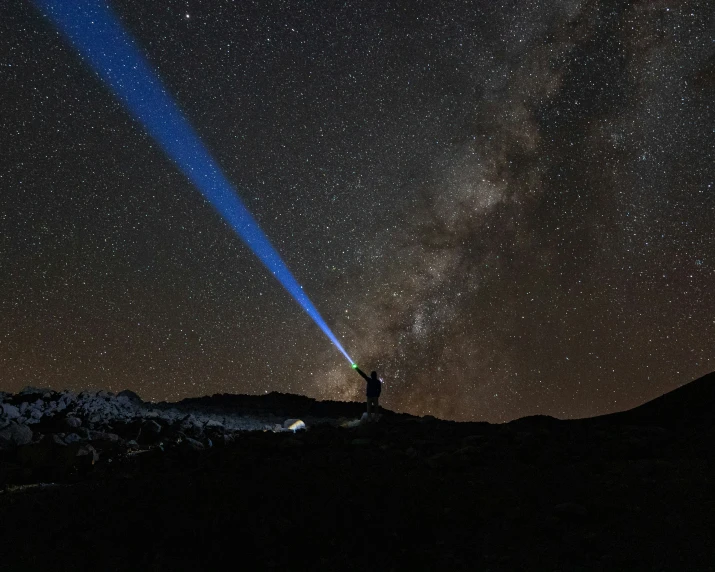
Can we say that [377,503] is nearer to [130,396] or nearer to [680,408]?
[680,408]

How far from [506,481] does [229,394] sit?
57.2ft

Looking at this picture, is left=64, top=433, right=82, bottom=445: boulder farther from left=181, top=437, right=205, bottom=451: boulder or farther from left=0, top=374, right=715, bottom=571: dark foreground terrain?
left=181, top=437, right=205, bottom=451: boulder

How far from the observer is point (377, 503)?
17.5ft

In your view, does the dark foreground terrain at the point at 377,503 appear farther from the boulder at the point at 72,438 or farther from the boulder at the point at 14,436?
the boulder at the point at 72,438

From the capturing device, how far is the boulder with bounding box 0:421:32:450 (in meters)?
8.09

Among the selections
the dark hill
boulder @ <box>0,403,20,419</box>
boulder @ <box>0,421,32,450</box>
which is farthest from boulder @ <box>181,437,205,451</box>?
the dark hill

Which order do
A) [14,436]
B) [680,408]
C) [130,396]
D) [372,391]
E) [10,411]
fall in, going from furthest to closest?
[130,396], [372,391], [10,411], [680,408], [14,436]

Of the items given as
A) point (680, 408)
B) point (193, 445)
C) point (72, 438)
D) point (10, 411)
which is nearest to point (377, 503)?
point (193, 445)

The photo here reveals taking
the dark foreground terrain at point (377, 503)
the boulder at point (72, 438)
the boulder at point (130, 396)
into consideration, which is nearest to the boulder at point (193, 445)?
the dark foreground terrain at point (377, 503)

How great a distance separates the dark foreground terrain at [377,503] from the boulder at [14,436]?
302 millimetres

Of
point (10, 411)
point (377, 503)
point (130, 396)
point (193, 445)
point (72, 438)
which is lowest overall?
point (377, 503)

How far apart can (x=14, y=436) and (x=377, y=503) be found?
6.34m

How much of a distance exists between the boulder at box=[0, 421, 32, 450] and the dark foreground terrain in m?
0.30

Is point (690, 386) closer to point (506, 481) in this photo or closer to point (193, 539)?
point (506, 481)
